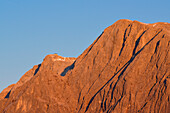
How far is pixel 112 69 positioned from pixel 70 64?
1712cm

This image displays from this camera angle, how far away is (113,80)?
87375 millimetres

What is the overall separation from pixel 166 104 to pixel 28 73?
4171 cm

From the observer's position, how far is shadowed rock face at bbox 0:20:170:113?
82250 millimetres

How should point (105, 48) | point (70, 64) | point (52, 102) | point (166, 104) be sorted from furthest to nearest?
point (70, 64)
point (105, 48)
point (52, 102)
point (166, 104)

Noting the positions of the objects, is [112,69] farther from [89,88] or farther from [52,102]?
[52,102]

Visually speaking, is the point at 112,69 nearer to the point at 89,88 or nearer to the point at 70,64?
the point at 89,88

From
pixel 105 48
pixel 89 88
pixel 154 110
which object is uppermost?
pixel 105 48

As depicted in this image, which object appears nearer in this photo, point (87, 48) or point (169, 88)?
point (169, 88)

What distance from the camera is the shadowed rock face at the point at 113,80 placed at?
8225 cm

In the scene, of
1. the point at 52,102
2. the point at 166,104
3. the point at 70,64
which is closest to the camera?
the point at 166,104

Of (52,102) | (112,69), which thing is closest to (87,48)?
(112,69)

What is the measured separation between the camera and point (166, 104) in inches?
3098

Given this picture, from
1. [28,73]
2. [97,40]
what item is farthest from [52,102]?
[28,73]

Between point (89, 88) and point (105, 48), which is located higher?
point (105, 48)
